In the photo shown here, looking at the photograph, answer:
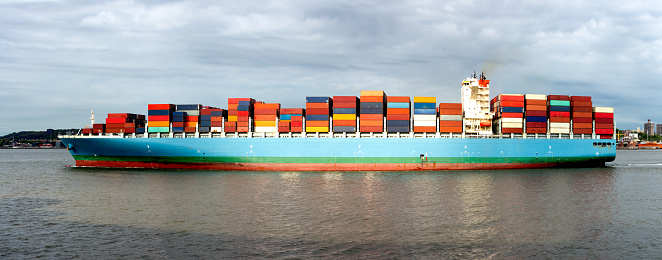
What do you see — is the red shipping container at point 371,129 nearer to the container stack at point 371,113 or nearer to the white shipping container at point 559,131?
the container stack at point 371,113

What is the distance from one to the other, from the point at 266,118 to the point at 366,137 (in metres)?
14.1

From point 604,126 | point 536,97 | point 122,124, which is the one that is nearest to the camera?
point 536,97

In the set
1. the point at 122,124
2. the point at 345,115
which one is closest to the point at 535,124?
the point at 345,115

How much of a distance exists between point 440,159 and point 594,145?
22.2m

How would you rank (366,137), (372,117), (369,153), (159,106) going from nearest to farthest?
1. (369,153)
2. (366,137)
3. (372,117)
4. (159,106)

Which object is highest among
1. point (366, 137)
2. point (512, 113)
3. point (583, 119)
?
point (512, 113)

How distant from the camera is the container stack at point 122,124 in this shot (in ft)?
188

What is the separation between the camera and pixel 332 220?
76.6 feet

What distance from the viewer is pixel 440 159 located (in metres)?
52.2

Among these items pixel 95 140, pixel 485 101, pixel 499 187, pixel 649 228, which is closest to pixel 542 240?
pixel 649 228

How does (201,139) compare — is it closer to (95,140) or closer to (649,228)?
(95,140)

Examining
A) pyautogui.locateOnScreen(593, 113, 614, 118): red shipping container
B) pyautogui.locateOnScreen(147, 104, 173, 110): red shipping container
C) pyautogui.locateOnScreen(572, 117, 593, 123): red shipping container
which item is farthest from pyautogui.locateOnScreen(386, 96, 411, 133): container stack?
pyautogui.locateOnScreen(147, 104, 173, 110): red shipping container

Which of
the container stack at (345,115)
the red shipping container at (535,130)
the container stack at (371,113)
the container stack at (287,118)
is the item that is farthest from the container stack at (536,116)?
the container stack at (287,118)

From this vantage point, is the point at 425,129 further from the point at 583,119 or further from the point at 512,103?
the point at 583,119
